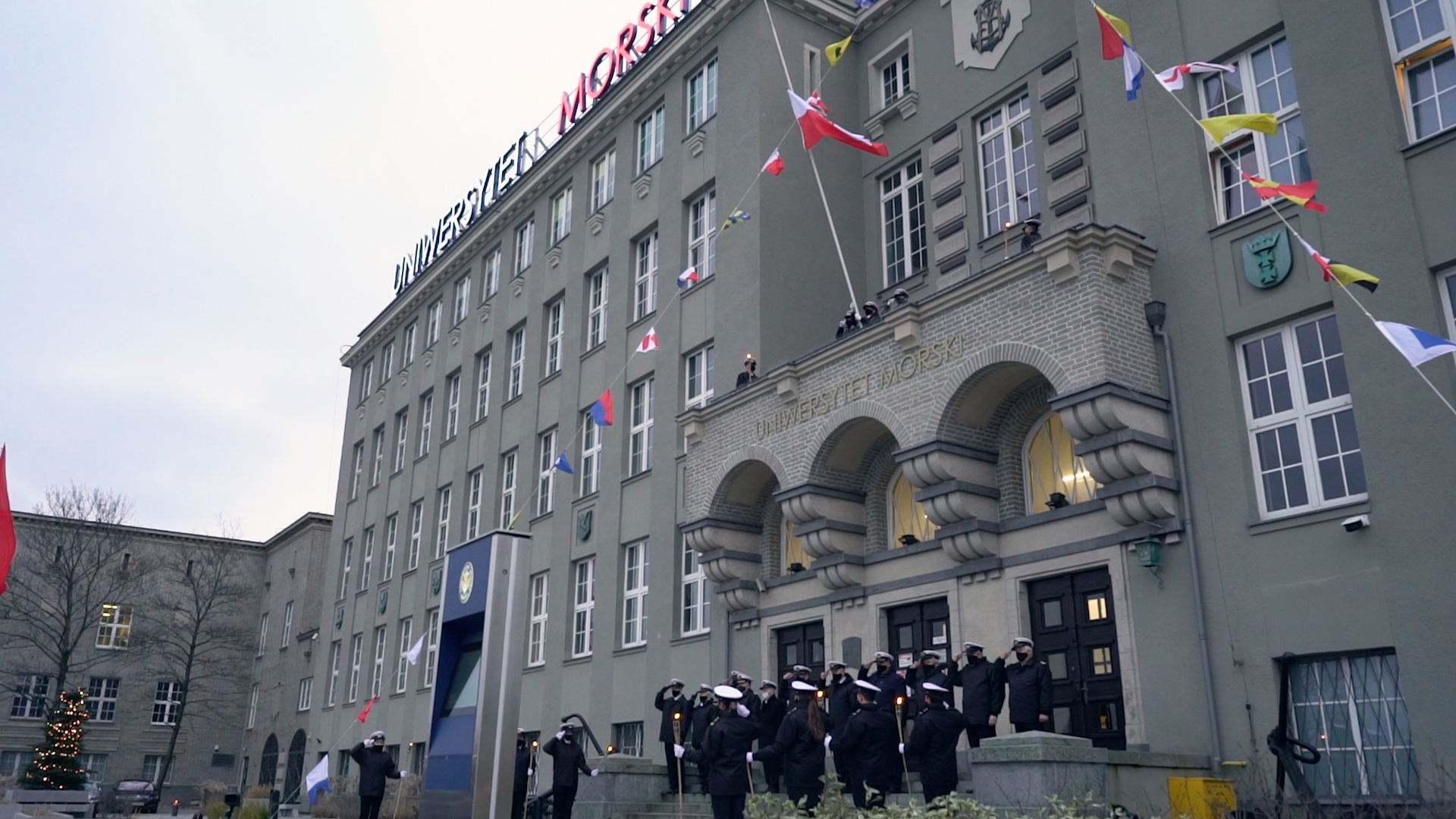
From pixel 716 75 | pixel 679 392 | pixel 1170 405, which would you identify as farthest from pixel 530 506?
pixel 1170 405

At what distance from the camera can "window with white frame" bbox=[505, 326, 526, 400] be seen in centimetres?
3503

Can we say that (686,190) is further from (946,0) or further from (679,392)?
(946,0)

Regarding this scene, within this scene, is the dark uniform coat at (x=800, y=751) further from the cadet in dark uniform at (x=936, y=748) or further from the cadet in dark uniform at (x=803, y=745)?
the cadet in dark uniform at (x=936, y=748)

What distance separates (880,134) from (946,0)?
120 inches

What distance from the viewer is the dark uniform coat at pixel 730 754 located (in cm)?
1462

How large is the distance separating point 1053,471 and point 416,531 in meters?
26.6

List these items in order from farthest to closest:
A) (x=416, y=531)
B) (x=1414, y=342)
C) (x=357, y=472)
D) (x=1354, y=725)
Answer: (x=357, y=472) < (x=416, y=531) < (x=1354, y=725) < (x=1414, y=342)

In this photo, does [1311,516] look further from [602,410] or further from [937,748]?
[602,410]

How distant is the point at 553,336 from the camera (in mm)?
34188

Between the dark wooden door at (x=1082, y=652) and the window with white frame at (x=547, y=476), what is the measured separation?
16.4m

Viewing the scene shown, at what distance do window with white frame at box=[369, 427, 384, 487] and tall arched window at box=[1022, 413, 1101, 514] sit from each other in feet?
99.4

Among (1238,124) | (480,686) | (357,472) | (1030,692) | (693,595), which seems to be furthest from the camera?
(357,472)

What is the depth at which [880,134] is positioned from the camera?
84.7 ft

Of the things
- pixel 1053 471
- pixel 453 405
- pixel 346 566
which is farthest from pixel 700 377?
pixel 346 566
